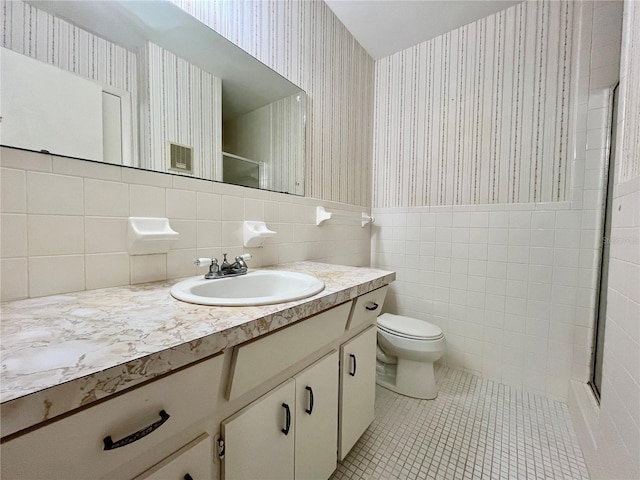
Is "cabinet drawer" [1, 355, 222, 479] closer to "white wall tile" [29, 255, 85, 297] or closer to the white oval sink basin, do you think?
the white oval sink basin

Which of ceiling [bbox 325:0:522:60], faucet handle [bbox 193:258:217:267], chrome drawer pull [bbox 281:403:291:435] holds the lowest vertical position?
chrome drawer pull [bbox 281:403:291:435]

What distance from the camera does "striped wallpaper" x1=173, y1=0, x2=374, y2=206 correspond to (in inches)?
46.3

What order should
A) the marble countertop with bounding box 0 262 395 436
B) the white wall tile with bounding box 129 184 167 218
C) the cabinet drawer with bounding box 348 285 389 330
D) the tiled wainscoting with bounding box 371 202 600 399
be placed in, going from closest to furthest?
the marble countertop with bounding box 0 262 395 436
the white wall tile with bounding box 129 184 167 218
the cabinet drawer with bounding box 348 285 389 330
the tiled wainscoting with bounding box 371 202 600 399

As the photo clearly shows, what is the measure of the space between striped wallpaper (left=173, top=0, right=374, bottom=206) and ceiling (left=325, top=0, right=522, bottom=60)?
0.08m

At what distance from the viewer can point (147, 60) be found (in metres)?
0.88

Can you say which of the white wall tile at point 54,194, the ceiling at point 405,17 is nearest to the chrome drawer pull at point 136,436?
the white wall tile at point 54,194

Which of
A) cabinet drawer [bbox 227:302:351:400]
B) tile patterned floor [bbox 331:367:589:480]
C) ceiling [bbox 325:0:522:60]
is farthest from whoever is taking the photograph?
ceiling [bbox 325:0:522:60]

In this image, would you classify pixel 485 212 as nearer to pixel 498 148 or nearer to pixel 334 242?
pixel 498 148

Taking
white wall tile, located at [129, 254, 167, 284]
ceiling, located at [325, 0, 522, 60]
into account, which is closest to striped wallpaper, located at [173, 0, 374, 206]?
ceiling, located at [325, 0, 522, 60]

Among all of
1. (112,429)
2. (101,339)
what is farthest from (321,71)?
(112,429)

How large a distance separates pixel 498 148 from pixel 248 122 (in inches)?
62.0

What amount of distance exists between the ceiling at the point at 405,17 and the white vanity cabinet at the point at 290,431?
6.71ft

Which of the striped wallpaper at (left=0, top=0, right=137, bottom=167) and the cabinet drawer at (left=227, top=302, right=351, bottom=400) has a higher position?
the striped wallpaper at (left=0, top=0, right=137, bottom=167)

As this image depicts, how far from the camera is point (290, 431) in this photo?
0.74 meters
